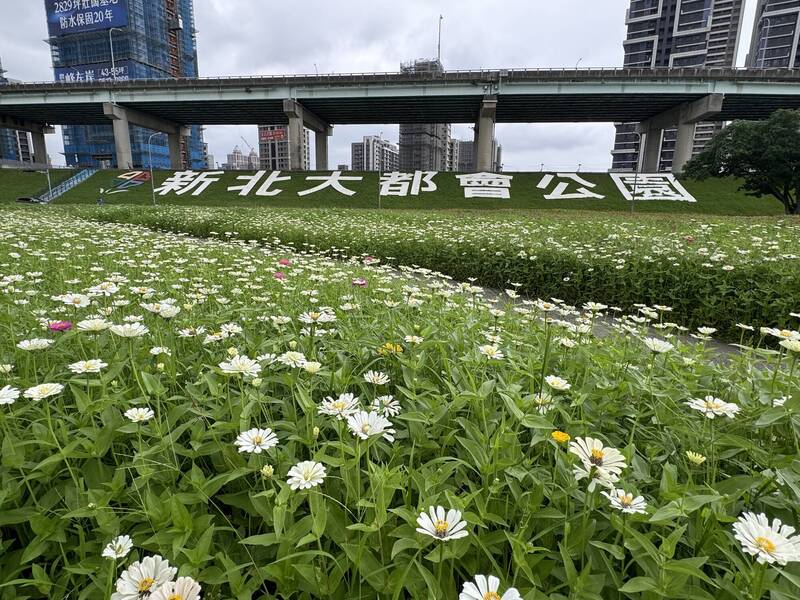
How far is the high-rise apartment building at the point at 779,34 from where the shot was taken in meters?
73.3

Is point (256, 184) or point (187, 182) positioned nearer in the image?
point (256, 184)

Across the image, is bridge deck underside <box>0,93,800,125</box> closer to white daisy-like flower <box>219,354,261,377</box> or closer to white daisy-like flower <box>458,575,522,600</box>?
white daisy-like flower <box>219,354,261,377</box>

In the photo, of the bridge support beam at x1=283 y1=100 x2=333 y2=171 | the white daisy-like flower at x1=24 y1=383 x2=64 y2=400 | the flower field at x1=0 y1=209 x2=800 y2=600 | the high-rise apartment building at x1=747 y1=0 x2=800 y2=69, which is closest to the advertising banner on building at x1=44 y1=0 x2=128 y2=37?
the bridge support beam at x1=283 y1=100 x2=333 y2=171

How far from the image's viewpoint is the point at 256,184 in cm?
2833

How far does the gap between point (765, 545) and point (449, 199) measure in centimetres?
2532

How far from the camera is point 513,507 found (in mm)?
1075

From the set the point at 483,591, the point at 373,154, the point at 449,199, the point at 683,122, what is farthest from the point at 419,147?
the point at 483,591

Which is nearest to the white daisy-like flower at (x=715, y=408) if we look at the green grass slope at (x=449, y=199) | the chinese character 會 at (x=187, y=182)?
the green grass slope at (x=449, y=199)

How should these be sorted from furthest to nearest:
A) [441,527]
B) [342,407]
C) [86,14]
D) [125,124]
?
[86,14] < [125,124] < [342,407] < [441,527]

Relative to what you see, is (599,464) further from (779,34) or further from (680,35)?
(779,34)

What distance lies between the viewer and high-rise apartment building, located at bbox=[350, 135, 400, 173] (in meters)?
95.5

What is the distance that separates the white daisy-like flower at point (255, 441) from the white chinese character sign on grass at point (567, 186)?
26269 millimetres

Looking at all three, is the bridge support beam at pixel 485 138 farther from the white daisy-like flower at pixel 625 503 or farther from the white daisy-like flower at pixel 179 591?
the white daisy-like flower at pixel 179 591

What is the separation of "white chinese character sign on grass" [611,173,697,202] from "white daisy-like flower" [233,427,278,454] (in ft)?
85.2
